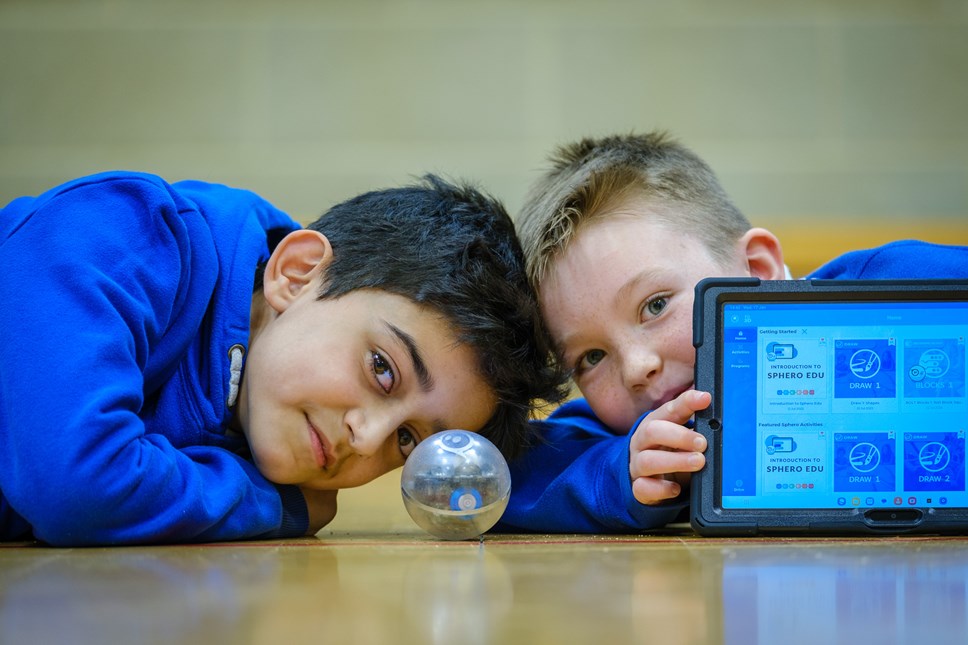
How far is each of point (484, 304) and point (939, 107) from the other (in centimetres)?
247

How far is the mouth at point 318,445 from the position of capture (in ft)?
3.59

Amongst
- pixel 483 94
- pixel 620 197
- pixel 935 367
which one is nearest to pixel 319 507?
pixel 620 197

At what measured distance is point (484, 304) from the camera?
118 centimetres

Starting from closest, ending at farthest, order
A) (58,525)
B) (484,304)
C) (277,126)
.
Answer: (58,525) → (484,304) → (277,126)

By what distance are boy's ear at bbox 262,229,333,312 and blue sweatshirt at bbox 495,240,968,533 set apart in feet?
1.07

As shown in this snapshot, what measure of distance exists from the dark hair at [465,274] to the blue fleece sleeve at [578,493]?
45 mm

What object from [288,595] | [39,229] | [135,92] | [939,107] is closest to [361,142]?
[135,92]

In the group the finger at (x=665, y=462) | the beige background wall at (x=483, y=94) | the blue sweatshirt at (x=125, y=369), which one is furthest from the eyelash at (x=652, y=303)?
the beige background wall at (x=483, y=94)

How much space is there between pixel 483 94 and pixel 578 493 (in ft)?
7.17

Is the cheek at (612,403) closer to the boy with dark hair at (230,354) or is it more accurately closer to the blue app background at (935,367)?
the boy with dark hair at (230,354)

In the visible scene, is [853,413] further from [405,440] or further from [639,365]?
[405,440]

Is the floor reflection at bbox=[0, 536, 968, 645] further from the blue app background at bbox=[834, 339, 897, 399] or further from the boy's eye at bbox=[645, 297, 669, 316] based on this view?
the boy's eye at bbox=[645, 297, 669, 316]

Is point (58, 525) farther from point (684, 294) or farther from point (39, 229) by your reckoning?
point (684, 294)

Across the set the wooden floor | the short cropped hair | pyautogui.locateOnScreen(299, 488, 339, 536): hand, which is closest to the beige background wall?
the short cropped hair
